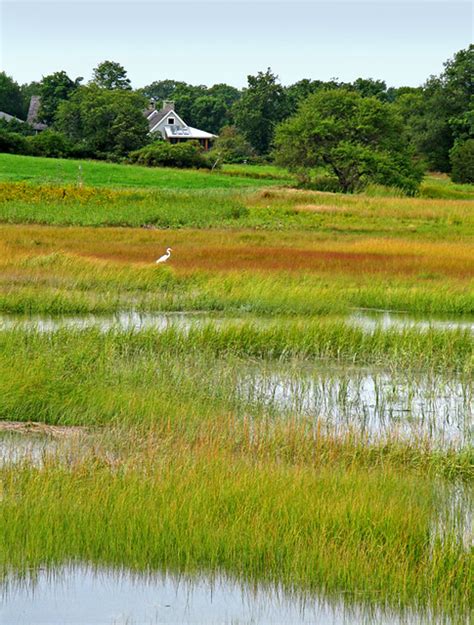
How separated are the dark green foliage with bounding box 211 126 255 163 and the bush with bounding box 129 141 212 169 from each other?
1305 cm

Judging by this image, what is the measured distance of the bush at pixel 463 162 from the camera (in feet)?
251

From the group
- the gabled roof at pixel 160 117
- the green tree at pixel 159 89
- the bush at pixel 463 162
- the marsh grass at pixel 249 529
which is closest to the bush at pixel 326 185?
the bush at pixel 463 162

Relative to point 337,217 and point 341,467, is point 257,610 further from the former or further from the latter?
point 337,217

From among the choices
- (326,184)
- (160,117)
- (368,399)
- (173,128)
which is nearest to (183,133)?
(173,128)

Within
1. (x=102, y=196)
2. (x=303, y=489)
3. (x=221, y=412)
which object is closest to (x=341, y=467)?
(x=303, y=489)

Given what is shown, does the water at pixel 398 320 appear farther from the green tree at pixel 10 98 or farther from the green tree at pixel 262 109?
the green tree at pixel 10 98

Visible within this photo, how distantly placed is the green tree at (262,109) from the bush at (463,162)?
24794 millimetres

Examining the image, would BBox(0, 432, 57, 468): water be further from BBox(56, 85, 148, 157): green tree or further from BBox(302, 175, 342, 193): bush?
BBox(56, 85, 148, 157): green tree

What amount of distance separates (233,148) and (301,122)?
115 ft

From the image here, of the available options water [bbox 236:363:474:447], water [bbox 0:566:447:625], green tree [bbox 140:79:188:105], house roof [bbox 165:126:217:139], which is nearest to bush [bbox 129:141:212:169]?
house roof [bbox 165:126:217:139]

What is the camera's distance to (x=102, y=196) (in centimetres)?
4603

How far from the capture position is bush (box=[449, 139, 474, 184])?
76.4 meters

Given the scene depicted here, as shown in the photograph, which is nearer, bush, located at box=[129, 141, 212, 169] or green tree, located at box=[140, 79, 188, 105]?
bush, located at box=[129, 141, 212, 169]

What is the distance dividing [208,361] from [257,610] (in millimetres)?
7849
